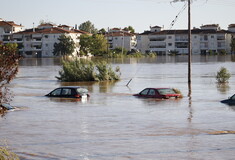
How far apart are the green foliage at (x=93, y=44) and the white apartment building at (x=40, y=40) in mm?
2445

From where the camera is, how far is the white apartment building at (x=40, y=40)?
18388cm

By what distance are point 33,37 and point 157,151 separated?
6649 inches

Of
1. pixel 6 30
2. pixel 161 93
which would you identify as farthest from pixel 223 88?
pixel 6 30

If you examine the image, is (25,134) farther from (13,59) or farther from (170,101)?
(170,101)

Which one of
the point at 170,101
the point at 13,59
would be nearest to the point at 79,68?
the point at 170,101

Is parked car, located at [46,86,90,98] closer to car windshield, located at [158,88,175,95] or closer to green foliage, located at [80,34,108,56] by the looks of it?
car windshield, located at [158,88,175,95]

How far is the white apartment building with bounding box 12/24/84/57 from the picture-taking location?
184 m

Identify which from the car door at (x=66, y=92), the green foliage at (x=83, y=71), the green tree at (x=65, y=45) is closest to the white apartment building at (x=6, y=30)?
the green tree at (x=65, y=45)

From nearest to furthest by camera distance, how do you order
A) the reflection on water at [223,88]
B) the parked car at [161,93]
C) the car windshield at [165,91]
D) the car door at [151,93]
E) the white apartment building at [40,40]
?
the parked car at [161,93] → the car windshield at [165,91] → the car door at [151,93] → the reflection on water at [223,88] → the white apartment building at [40,40]

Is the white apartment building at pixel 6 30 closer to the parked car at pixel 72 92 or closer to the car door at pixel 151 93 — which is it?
the parked car at pixel 72 92

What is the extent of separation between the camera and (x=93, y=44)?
184m

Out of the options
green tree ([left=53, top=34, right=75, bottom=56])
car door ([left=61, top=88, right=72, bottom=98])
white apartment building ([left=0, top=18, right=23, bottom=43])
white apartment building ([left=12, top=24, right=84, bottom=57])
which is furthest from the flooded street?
white apartment building ([left=0, top=18, right=23, bottom=43])

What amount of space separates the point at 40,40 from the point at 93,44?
1763cm

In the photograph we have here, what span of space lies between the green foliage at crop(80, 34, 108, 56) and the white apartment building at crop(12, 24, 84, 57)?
2445 millimetres
